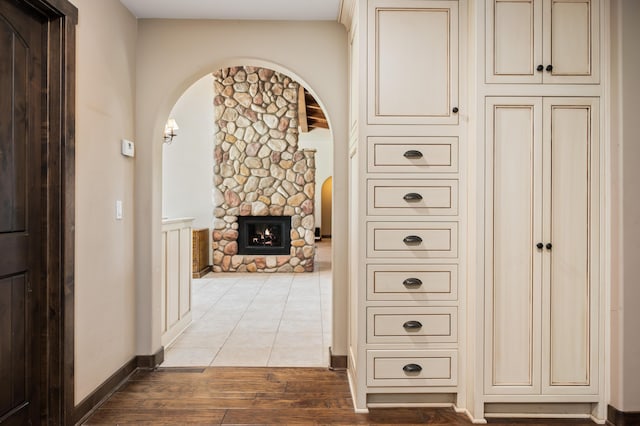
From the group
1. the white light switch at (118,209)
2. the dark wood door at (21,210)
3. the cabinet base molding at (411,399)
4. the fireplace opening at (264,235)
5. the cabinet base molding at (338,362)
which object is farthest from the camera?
the fireplace opening at (264,235)

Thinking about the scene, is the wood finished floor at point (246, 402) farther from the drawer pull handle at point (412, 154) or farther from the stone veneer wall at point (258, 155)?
the stone veneer wall at point (258, 155)

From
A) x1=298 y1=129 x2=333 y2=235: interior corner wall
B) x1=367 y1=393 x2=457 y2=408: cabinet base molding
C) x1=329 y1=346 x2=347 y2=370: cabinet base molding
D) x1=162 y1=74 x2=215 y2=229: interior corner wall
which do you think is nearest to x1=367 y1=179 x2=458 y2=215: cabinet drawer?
x1=367 y1=393 x2=457 y2=408: cabinet base molding

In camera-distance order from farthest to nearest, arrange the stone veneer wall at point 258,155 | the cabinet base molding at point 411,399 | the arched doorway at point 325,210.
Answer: the arched doorway at point 325,210, the stone veneer wall at point 258,155, the cabinet base molding at point 411,399

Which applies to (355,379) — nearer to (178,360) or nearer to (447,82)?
(178,360)

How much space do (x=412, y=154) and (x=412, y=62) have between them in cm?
52

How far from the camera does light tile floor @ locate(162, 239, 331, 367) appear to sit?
10.9 ft

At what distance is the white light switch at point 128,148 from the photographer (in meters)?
2.85

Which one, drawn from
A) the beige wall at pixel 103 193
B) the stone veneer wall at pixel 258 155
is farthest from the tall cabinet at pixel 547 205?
the stone veneer wall at pixel 258 155

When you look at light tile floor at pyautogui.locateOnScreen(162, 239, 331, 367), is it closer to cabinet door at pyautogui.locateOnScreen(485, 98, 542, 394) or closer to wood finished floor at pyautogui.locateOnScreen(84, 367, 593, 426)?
wood finished floor at pyautogui.locateOnScreen(84, 367, 593, 426)

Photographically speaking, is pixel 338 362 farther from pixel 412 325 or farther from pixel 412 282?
pixel 412 282

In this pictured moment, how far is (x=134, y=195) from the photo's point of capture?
305cm

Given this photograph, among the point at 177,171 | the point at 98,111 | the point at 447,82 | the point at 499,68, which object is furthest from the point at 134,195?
the point at 177,171

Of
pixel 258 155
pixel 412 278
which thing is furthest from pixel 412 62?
pixel 258 155

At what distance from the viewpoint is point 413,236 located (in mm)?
2441
